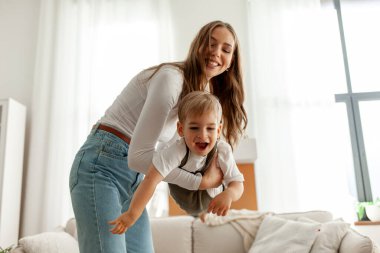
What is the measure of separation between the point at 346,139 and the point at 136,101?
130 inches

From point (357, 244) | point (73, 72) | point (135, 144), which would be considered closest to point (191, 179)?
point (135, 144)

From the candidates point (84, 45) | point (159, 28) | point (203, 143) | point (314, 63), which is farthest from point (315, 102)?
point (203, 143)

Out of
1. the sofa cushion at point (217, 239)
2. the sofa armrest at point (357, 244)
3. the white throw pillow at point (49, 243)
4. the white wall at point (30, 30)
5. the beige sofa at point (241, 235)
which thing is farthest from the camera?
the white wall at point (30, 30)

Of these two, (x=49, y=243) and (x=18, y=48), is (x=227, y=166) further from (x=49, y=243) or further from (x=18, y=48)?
(x=18, y=48)

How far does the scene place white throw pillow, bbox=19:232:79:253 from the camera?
2.16 metres

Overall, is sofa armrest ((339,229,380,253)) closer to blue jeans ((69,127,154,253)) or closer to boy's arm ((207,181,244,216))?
boy's arm ((207,181,244,216))

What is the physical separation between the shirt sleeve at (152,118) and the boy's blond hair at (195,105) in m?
0.04

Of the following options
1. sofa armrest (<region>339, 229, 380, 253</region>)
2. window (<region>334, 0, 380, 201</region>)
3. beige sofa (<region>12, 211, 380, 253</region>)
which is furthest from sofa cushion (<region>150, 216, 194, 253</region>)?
window (<region>334, 0, 380, 201</region>)

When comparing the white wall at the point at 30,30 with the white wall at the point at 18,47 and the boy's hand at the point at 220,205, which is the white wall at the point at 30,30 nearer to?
the white wall at the point at 18,47

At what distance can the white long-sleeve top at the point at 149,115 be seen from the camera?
101 centimetres

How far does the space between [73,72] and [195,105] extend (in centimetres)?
330

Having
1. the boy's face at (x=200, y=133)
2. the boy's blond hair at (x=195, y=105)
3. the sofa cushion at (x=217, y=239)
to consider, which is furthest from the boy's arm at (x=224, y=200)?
the sofa cushion at (x=217, y=239)

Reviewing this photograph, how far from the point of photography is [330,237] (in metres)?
2.27

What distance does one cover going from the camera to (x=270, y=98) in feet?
12.8
